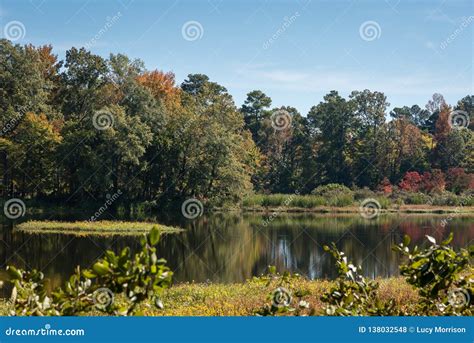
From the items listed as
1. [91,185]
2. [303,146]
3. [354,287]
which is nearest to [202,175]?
[91,185]

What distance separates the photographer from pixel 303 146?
51.4 metres

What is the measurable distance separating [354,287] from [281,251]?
18.3 meters

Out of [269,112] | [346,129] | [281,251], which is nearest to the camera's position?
[281,251]

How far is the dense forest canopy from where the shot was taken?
35469 millimetres

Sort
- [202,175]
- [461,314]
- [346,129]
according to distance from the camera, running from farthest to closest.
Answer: [346,129] < [202,175] < [461,314]

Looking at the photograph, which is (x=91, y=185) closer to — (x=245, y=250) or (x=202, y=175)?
(x=202, y=175)
